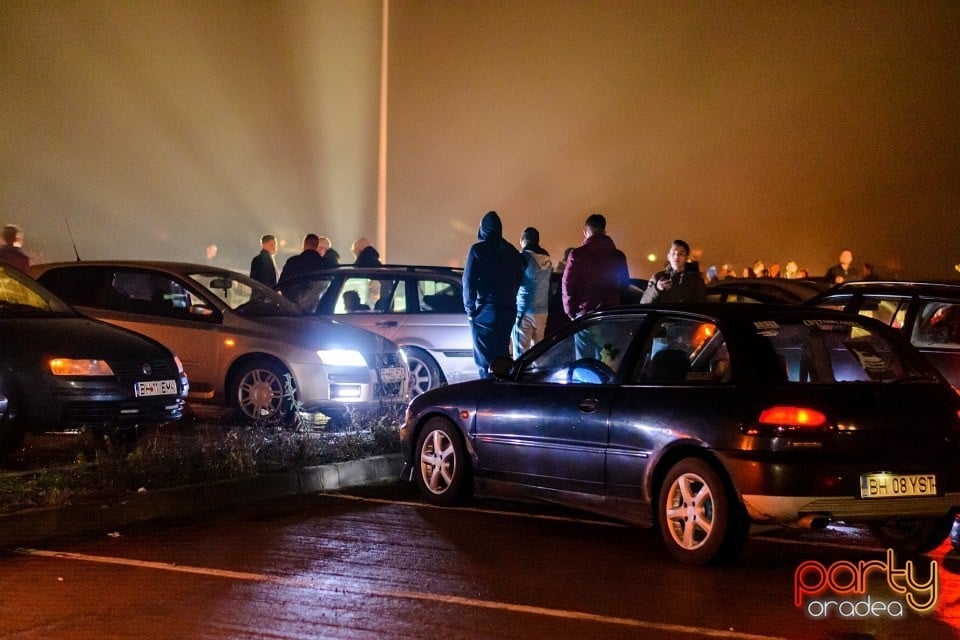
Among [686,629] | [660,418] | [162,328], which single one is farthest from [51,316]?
[686,629]

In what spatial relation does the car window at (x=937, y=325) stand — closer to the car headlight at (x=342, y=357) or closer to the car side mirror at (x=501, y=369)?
the car side mirror at (x=501, y=369)

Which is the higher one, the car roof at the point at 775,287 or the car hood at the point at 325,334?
the car roof at the point at 775,287

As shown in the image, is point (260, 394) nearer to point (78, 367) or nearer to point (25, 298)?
point (25, 298)

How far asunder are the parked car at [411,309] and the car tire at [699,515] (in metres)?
6.41

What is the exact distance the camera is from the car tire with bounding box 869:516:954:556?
6609mm

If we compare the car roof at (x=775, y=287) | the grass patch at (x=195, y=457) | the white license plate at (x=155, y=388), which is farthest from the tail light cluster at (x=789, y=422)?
the car roof at (x=775, y=287)

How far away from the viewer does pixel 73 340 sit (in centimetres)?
913

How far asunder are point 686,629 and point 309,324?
7080 mm

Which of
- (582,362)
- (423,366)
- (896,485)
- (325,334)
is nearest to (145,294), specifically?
(325,334)

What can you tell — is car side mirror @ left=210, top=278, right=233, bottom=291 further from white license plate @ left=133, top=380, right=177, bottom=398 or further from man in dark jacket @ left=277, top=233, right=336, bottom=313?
white license plate @ left=133, top=380, right=177, bottom=398

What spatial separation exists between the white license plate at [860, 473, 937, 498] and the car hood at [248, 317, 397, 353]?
622cm

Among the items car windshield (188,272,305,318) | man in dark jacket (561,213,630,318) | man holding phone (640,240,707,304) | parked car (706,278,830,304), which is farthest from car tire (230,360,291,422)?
parked car (706,278,830,304)

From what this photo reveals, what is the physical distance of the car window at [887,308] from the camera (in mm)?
9484

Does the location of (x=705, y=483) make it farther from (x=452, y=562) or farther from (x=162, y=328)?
(x=162, y=328)
